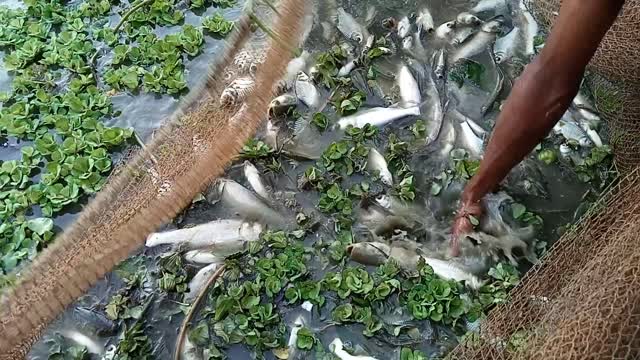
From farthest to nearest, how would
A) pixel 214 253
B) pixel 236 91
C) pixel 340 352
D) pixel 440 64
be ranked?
pixel 440 64 → pixel 214 253 → pixel 340 352 → pixel 236 91

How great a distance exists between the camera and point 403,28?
444 cm

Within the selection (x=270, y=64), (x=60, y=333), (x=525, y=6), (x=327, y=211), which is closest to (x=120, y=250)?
(x=270, y=64)

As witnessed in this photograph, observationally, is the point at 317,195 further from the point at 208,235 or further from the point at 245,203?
the point at 208,235

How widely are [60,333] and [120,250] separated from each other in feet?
3.60

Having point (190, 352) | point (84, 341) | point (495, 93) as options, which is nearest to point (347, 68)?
point (495, 93)

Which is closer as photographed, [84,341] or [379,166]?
[84,341]

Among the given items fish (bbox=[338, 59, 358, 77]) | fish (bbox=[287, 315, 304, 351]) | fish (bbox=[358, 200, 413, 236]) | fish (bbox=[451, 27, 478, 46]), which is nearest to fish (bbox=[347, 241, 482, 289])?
fish (bbox=[358, 200, 413, 236])

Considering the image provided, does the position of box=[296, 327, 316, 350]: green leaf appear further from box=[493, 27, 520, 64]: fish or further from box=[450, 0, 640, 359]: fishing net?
box=[493, 27, 520, 64]: fish

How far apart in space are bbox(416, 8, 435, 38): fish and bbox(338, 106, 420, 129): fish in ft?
2.30

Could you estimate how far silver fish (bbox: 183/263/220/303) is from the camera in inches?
128

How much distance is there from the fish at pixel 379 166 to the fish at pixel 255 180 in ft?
1.83

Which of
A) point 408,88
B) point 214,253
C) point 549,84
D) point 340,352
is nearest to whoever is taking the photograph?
point 549,84

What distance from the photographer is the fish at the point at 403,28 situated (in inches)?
174

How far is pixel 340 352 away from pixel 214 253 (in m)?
0.81
